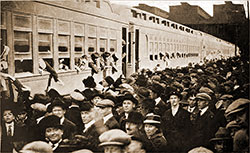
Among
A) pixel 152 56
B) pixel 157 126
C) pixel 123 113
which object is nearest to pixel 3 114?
pixel 123 113

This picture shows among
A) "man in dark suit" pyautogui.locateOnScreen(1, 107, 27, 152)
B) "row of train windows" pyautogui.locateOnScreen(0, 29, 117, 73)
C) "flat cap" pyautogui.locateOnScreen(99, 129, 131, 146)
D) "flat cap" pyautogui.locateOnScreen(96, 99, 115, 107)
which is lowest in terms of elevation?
"man in dark suit" pyautogui.locateOnScreen(1, 107, 27, 152)

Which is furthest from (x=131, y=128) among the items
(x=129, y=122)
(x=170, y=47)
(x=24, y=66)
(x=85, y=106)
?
(x=170, y=47)

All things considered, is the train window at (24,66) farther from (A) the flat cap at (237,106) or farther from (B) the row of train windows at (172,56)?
(B) the row of train windows at (172,56)

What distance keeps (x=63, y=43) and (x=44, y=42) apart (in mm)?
447

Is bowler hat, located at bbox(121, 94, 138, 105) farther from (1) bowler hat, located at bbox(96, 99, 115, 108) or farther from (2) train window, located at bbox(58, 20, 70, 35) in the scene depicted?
(2) train window, located at bbox(58, 20, 70, 35)

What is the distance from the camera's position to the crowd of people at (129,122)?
2.74 m

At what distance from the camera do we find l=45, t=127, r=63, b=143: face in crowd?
294cm

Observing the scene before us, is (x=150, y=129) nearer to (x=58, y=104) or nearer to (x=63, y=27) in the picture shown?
(x=58, y=104)

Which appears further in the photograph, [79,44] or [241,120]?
[79,44]

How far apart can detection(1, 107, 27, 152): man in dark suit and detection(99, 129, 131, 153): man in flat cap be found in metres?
1.15

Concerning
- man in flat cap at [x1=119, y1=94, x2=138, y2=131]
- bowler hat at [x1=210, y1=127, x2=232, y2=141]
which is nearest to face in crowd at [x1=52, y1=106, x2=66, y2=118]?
man in flat cap at [x1=119, y1=94, x2=138, y2=131]

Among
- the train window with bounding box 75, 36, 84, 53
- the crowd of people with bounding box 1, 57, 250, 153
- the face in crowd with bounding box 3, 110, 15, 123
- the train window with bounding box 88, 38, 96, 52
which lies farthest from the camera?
the train window with bounding box 88, 38, 96, 52

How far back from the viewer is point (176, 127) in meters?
3.32

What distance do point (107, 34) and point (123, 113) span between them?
2.67 m
